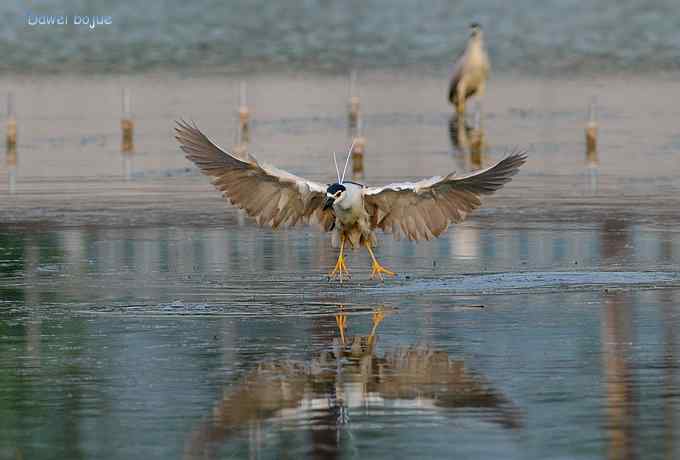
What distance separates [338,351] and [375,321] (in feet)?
4.71

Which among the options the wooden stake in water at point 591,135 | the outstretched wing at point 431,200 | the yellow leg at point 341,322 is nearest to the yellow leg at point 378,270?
the outstretched wing at point 431,200

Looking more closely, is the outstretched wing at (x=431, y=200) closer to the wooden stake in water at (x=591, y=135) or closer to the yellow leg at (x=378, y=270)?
the yellow leg at (x=378, y=270)

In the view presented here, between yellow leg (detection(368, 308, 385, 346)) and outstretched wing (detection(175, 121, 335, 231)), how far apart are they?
2592mm

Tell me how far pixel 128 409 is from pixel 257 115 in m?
32.7

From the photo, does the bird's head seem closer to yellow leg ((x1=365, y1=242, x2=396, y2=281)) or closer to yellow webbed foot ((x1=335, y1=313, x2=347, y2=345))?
yellow leg ((x1=365, y1=242, x2=396, y2=281))

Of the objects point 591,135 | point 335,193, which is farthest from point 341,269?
point 591,135

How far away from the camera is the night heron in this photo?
18.1 meters

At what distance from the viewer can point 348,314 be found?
52.0ft

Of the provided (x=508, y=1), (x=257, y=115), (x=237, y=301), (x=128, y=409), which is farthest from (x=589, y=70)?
(x=128, y=409)

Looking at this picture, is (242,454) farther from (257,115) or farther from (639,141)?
(257,115)

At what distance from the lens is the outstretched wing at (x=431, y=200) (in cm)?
1805

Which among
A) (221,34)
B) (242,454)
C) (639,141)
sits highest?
(221,34)

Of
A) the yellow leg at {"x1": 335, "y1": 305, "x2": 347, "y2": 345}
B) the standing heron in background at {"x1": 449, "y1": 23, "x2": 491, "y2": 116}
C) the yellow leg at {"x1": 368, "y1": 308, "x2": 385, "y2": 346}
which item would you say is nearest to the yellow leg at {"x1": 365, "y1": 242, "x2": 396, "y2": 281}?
the yellow leg at {"x1": 368, "y1": 308, "x2": 385, "y2": 346}

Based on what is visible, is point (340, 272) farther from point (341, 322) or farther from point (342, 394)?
point (342, 394)
